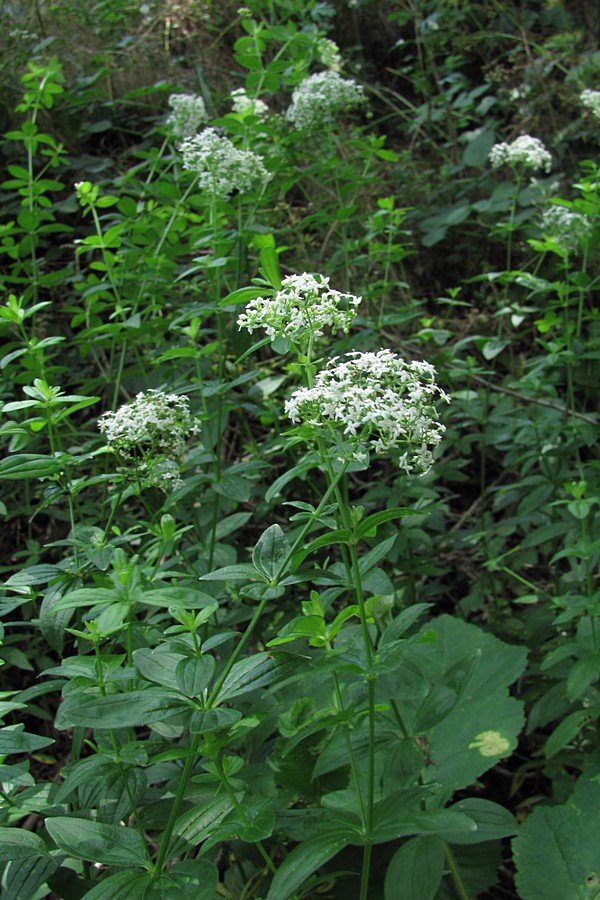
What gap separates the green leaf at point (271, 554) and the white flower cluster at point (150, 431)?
0.49m

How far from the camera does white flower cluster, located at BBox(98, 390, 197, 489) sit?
1.85 m

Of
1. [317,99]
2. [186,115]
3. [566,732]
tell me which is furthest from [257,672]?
[186,115]

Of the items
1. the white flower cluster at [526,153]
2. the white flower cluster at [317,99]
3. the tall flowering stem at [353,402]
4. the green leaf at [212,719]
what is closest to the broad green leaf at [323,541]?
the tall flowering stem at [353,402]

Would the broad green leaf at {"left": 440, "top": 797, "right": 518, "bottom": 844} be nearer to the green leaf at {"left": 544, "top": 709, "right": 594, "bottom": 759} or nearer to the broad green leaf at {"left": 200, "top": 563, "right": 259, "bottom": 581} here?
the green leaf at {"left": 544, "top": 709, "right": 594, "bottom": 759}

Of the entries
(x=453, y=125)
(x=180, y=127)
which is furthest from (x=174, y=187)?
(x=453, y=125)

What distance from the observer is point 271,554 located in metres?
1.47

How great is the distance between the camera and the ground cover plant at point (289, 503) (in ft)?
4.81

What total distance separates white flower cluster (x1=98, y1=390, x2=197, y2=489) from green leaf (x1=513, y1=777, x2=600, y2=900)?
1.28 m

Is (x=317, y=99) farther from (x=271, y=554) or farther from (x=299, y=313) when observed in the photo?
(x=271, y=554)

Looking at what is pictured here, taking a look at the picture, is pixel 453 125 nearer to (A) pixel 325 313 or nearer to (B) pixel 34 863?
(A) pixel 325 313

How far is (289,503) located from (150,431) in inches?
22.4

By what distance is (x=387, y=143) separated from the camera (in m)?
5.82

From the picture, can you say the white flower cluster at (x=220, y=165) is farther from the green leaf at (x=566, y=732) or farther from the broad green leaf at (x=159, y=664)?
the green leaf at (x=566, y=732)

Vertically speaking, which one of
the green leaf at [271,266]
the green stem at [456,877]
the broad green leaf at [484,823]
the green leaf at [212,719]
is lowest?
the green stem at [456,877]
